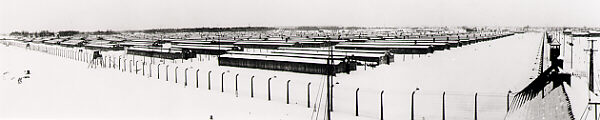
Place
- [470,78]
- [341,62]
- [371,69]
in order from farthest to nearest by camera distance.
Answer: [371,69]
[341,62]
[470,78]

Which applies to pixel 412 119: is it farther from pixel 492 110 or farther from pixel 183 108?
pixel 183 108

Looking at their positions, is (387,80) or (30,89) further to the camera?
(387,80)

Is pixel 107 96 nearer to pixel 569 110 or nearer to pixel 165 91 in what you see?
pixel 165 91

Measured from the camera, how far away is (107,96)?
25297mm

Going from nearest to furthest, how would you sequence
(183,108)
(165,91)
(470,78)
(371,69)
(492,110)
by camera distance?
(492,110), (183,108), (165,91), (470,78), (371,69)

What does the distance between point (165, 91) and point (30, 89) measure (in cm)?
941

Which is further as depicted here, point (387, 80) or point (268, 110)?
point (387, 80)

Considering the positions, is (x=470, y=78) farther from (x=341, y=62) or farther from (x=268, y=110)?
(x=268, y=110)

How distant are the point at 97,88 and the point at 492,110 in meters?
22.5

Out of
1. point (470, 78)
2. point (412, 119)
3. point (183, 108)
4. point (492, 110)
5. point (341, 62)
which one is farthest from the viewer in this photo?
point (341, 62)

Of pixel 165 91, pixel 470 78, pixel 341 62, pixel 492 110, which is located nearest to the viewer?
pixel 492 110

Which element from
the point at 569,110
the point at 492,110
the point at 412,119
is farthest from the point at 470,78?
the point at 569,110

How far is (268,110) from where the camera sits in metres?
20.4

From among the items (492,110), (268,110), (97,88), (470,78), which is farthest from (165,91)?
(470,78)
